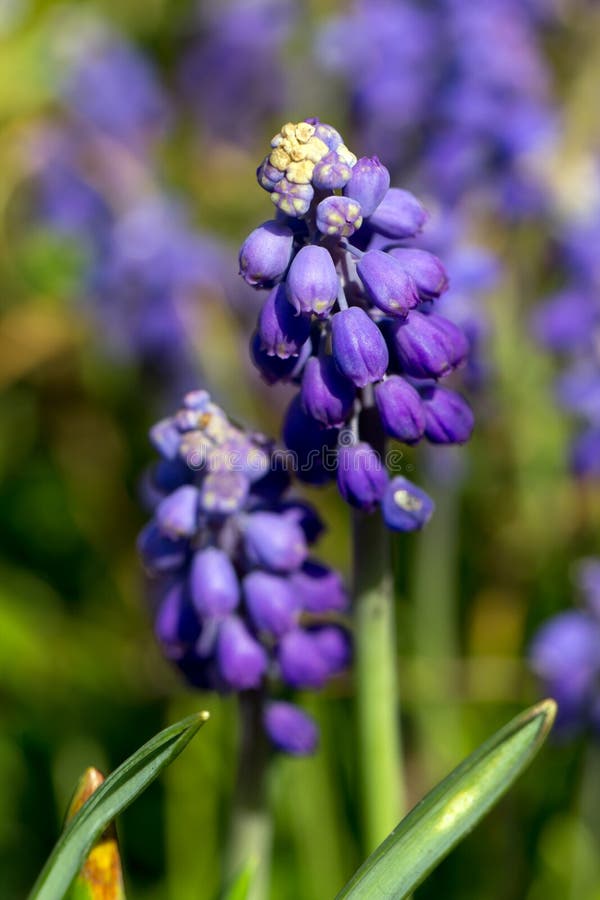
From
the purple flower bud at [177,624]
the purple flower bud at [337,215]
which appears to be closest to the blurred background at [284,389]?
the purple flower bud at [177,624]

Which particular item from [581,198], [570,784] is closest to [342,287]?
[570,784]

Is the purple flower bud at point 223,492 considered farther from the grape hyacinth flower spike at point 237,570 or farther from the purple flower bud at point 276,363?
the purple flower bud at point 276,363

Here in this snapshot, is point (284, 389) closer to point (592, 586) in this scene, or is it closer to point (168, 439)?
point (592, 586)

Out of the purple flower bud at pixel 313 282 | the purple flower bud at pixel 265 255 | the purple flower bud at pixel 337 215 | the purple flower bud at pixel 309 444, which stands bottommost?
the purple flower bud at pixel 309 444

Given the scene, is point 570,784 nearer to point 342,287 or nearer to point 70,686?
point 70,686

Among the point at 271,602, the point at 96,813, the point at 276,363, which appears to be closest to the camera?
the point at 96,813

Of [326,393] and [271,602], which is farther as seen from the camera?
[271,602]

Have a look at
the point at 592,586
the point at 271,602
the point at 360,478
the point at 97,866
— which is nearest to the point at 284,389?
the point at 592,586
